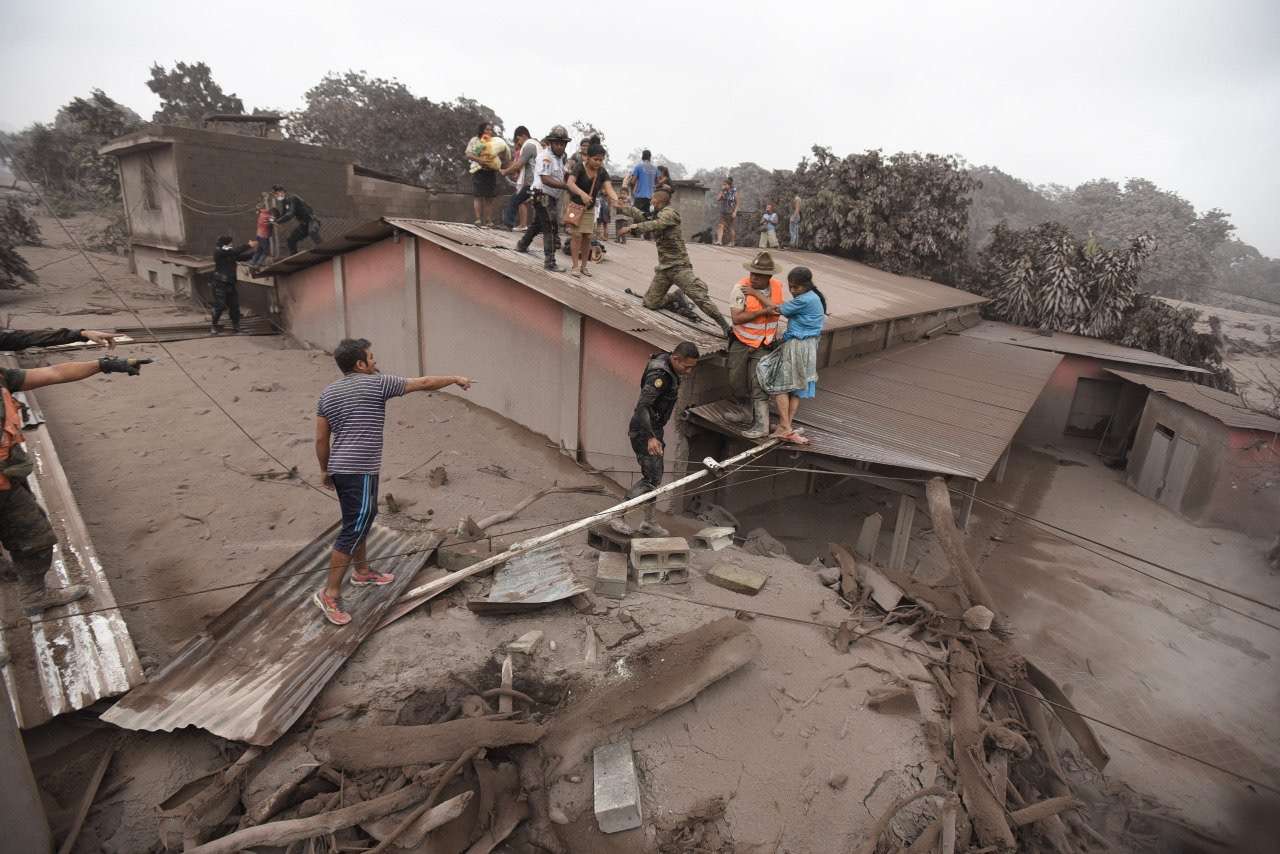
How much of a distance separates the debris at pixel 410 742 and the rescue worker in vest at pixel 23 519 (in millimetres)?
2728

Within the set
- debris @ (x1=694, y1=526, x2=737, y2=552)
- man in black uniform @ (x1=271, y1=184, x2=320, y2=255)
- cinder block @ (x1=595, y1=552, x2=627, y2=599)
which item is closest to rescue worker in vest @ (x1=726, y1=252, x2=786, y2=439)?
debris @ (x1=694, y1=526, x2=737, y2=552)

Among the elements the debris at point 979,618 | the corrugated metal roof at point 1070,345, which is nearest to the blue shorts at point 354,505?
the debris at point 979,618

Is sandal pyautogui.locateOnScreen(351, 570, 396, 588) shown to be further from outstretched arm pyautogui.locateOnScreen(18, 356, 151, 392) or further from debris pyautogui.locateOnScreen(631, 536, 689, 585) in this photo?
outstretched arm pyautogui.locateOnScreen(18, 356, 151, 392)

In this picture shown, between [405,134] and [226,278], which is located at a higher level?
[405,134]

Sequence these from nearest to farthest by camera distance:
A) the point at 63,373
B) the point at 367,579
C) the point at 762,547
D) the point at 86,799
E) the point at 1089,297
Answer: the point at 86,799 → the point at 63,373 → the point at 367,579 → the point at 762,547 → the point at 1089,297

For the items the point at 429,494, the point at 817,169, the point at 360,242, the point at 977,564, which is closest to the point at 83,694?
the point at 429,494

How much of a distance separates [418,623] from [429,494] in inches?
134

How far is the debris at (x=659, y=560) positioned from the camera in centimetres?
544

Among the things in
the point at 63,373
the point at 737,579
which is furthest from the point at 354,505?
the point at 737,579

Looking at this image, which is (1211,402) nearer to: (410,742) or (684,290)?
(684,290)

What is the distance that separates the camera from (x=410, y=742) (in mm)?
3799

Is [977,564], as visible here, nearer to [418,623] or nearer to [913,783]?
[913,783]

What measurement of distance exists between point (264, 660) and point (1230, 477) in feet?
47.5

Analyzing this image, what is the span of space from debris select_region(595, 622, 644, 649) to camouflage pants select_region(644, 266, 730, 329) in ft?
13.4
